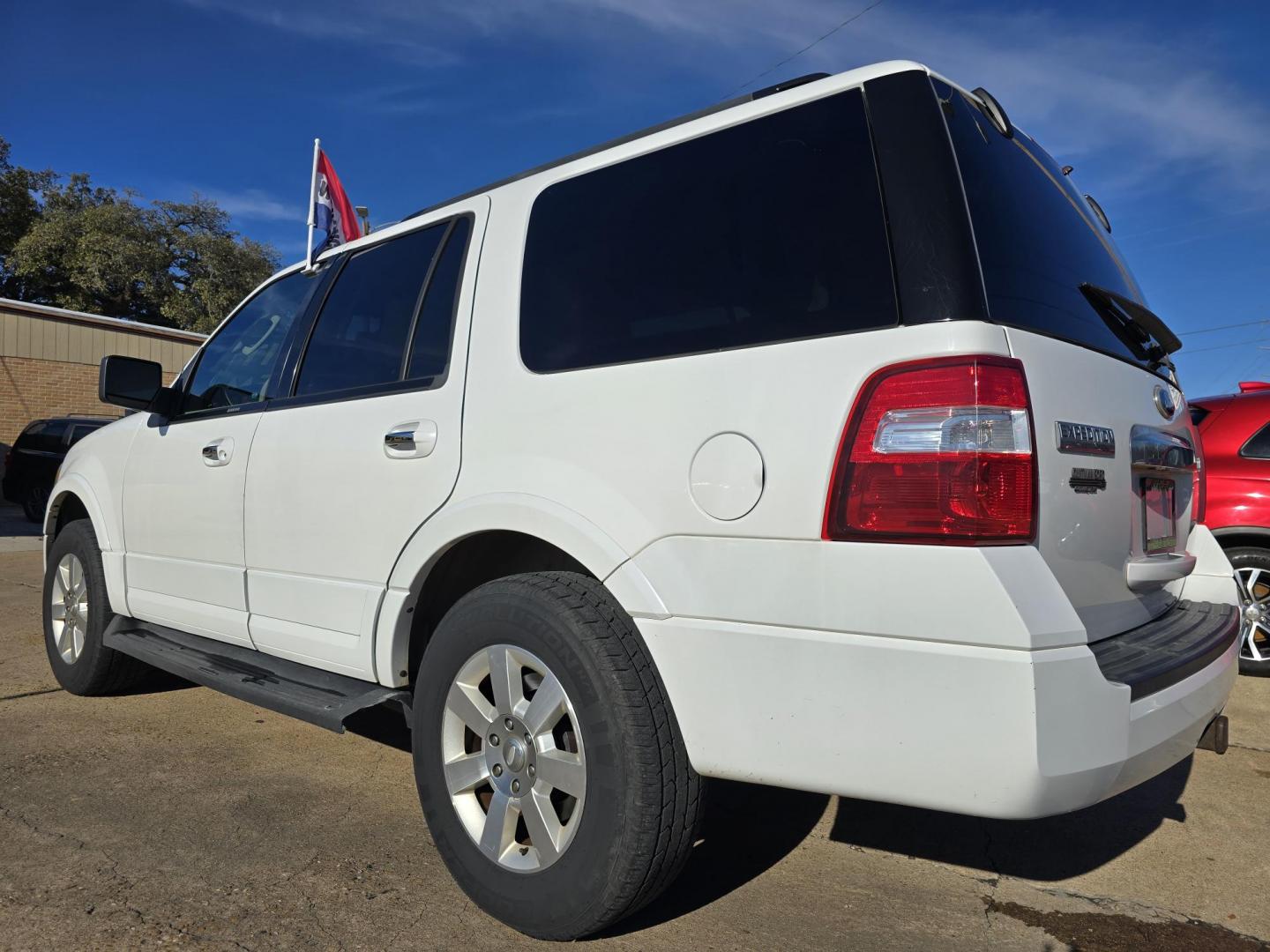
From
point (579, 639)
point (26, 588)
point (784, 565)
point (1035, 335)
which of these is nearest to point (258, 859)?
point (579, 639)

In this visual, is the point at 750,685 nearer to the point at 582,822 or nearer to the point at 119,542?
the point at 582,822

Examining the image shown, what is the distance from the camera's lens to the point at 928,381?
1750mm

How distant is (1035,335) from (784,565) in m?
0.69

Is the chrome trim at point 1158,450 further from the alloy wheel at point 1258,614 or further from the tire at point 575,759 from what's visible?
the alloy wheel at point 1258,614

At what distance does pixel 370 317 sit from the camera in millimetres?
3160

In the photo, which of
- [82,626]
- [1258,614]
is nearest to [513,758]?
[82,626]

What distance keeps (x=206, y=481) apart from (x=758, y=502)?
2438 millimetres

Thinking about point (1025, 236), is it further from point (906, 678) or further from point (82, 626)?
point (82, 626)

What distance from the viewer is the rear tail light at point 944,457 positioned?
171 cm

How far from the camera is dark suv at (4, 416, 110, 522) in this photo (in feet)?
49.8

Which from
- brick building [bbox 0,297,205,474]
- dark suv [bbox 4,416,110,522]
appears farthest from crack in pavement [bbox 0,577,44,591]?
brick building [bbox 0,297,205,474]

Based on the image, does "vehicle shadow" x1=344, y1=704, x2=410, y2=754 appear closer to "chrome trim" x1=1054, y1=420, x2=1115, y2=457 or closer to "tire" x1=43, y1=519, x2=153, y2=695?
"tire" x1=43, y1=519, x2=153, y2=695

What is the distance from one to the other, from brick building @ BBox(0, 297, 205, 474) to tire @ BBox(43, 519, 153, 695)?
58.2 feet

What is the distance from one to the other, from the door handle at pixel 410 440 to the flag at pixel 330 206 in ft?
10.5
